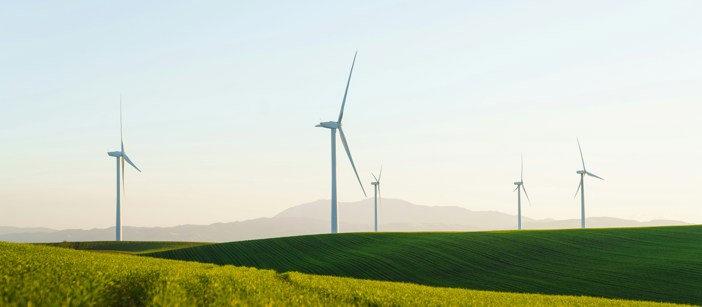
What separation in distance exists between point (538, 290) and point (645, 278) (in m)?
8.75

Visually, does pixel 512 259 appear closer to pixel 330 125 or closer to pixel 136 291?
pixel 330 125

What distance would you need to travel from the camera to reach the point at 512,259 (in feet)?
169

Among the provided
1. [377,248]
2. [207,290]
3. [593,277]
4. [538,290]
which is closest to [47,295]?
[207,290]

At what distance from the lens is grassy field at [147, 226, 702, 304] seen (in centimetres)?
4034

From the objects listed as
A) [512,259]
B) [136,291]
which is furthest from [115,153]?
[136,291]

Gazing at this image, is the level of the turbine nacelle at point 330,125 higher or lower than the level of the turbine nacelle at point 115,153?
higher

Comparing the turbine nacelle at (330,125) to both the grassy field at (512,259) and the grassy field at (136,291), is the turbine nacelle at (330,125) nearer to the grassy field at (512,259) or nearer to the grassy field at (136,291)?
the grassy field at (512,259)

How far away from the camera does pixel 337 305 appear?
11891 millimetres

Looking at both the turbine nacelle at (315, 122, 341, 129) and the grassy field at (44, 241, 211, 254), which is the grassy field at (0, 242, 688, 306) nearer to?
the turbine nacelle at (315, 122, 341, 129)

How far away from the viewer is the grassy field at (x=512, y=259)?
40.3 metres

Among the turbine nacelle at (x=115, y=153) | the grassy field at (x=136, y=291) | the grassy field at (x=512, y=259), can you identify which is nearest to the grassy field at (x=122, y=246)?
the turbine nacelle at (x=115, y=153)

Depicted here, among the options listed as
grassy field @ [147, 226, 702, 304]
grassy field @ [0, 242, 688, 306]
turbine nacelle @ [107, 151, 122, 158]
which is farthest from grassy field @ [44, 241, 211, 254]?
grassy field @ [0, 242, 688, 306]

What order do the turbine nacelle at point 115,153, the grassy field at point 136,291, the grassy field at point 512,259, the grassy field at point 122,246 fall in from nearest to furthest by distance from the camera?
the grassy field at point 136,291, the grassy field at point 512,259, the grassy field at point 122,246, the turbine nacelle at point 115,153

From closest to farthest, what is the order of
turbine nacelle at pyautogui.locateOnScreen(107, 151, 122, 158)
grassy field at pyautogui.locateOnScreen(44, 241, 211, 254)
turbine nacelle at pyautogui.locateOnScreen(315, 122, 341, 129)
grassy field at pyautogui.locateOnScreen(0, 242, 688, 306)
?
grassy field at pyautogui.locateOnScreen(0, 242, 688, 306)
turbine nacelle at pyautogui.locateOnScreen(315, 122, 341, 129)
grassy field at pyautogui.locateOnScreen(44, 241, 211, 254)
turbine nacelle at pyautogui.locateOnScreen(107, 151, 122, 158)
